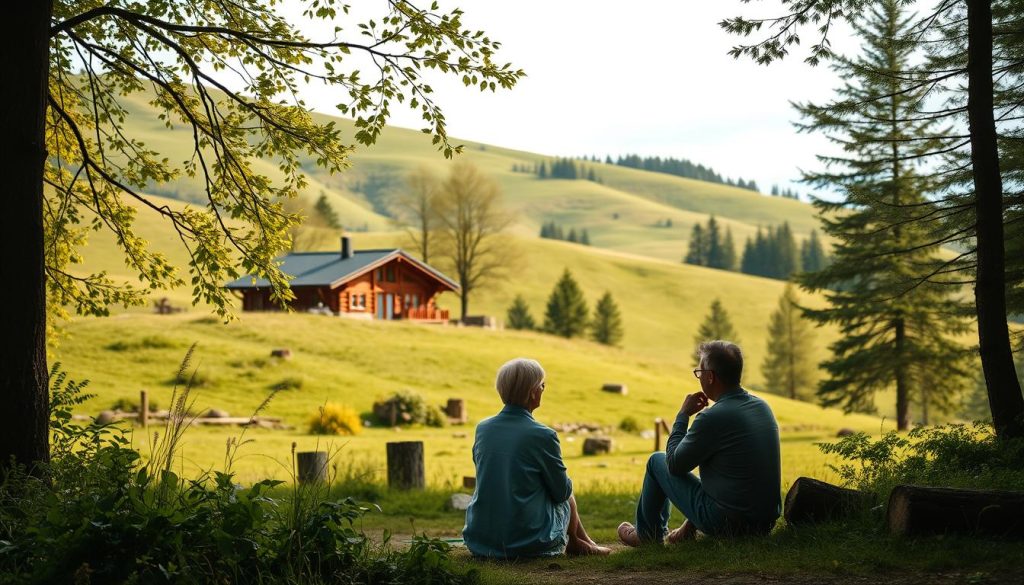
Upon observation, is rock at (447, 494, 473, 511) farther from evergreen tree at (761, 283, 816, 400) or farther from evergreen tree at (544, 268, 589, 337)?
evergreen tree at (761, 283, 816, 400)

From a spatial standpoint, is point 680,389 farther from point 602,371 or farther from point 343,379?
point 343,379

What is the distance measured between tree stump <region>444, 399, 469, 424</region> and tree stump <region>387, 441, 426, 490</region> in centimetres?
1780

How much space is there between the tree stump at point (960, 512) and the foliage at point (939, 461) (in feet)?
3.79

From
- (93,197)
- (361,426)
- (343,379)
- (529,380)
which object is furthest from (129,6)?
(343,379)

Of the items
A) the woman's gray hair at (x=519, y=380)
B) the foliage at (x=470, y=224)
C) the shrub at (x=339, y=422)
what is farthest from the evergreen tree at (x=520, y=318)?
the woman's gray hair at (x=519, y=380)

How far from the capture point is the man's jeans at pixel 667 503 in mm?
6695

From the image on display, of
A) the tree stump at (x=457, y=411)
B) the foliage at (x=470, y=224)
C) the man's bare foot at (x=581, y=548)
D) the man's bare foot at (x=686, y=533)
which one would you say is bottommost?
the tree stump at (x=457, y=411)

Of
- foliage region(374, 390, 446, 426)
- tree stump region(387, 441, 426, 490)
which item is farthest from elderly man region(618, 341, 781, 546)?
foliage region(374, 390, 446, 426)

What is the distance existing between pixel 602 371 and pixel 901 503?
38023 mm

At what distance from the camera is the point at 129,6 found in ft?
30.2

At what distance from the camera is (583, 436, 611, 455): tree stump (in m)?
25.2

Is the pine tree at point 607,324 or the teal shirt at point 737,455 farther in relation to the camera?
the pine tree at point 607,324

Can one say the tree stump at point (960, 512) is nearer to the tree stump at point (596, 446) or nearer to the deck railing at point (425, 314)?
the tree stump at point (596, 446)

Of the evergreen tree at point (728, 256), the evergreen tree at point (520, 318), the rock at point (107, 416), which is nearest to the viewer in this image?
the rock at point (107, 416)
